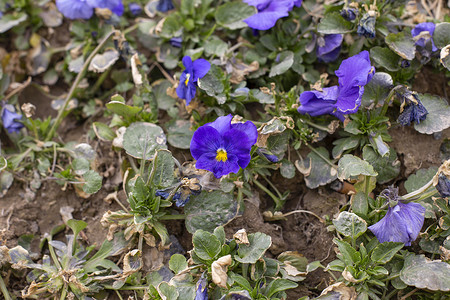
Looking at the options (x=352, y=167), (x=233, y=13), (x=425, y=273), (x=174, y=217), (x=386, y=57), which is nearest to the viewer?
(x=425, y=273)

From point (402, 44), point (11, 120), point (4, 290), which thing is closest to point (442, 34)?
point (402, 44)

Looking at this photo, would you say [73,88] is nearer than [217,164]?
No

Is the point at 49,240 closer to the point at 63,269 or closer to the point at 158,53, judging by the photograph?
the point at 63,269

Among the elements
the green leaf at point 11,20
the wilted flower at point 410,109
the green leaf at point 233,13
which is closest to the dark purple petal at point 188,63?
the green leaf at point 233,13

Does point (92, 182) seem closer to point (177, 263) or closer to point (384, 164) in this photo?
point (177, 263)

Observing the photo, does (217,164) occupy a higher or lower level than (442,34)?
lower

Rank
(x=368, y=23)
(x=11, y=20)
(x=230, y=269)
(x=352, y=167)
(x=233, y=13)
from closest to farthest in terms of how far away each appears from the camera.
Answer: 1. (x=230, y=269)
2. (x=352, y=167)
3. (x=368, y=23)
4. (x=233, y=13)
5. (x=11, y=20)

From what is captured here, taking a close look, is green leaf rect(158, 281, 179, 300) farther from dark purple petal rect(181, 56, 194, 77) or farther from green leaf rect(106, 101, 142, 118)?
dark purple petal rect(181, 56, 194, 77)
